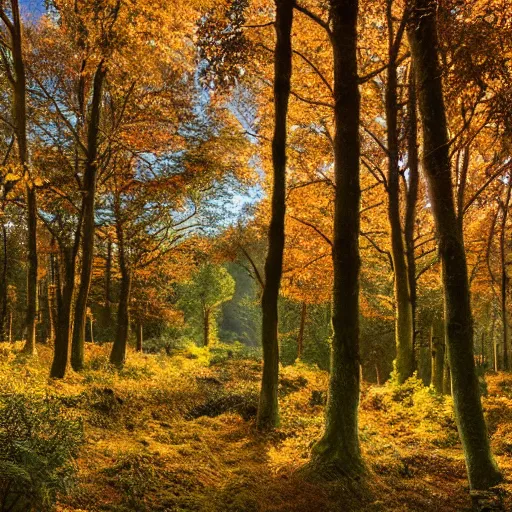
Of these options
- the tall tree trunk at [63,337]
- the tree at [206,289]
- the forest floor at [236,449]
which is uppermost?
the tree at [206,289]

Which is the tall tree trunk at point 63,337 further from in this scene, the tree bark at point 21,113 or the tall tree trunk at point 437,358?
the tall tree trunk at point 437,358

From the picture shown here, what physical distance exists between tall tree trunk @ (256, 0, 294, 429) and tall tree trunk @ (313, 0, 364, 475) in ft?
5.44

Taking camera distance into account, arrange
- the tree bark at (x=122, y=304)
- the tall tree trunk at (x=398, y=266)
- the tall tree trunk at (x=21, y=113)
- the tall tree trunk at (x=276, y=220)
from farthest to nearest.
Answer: the tree bark at (x=122, y=304), the tall tree trunk at (x=398, y=266), the tall tree trunk at (x=21, y=113), the tall tree trunk at (x=276, y=220)

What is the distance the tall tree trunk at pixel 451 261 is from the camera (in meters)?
4.79

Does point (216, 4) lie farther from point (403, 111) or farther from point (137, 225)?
point (137, 225)

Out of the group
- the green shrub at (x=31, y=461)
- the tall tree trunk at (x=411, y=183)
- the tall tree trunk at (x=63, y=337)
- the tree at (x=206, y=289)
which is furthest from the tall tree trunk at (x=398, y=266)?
the tree at (x=206, y=289)

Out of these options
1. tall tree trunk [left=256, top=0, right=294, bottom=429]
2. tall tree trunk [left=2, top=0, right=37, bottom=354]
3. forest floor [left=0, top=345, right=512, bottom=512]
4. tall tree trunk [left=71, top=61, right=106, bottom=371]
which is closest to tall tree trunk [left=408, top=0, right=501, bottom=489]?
forest floor [left=0, top=345, right=512, bottom=512]

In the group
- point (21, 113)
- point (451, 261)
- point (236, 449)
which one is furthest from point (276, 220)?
point (21, 113)

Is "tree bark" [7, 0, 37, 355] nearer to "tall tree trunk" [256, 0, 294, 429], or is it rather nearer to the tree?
"tall tree trunk" [256, 0, 294, 429]

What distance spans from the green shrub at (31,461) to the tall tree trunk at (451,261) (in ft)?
14.0

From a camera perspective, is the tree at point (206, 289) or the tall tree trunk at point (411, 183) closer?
the tall tree trunk at point (411, 183)

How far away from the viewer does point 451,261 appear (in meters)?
4.90

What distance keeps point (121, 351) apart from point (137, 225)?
4903mm

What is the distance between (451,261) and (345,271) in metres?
1.44
